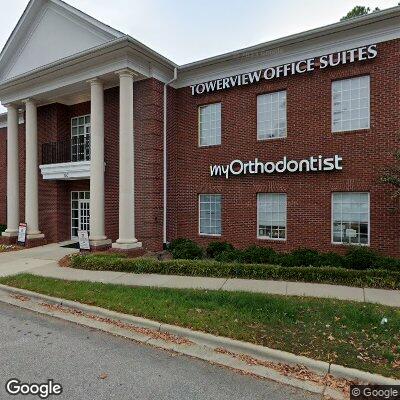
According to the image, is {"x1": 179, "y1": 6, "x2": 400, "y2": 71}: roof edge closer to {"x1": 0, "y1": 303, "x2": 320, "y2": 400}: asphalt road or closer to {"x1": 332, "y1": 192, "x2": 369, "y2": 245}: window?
{"x1": 332, "y1": 192, "x2": 369, "y2": 245}: window

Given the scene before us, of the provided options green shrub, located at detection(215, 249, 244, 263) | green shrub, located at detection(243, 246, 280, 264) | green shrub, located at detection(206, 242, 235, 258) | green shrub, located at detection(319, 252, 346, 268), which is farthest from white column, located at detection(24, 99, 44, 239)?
green shrub, located at detection(319, 252, 346, 268)

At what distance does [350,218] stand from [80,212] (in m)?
12.7

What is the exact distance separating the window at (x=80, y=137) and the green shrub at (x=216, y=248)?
25.8ft

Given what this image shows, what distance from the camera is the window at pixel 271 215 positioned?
42.0 ft

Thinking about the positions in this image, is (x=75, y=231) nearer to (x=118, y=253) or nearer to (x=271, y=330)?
(x=118, y=253)

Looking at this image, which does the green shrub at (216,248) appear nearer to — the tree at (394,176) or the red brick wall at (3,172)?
the tree at (394,176)

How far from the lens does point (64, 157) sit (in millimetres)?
17078

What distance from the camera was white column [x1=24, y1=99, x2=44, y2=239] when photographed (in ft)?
53.9

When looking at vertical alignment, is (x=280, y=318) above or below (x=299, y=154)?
below

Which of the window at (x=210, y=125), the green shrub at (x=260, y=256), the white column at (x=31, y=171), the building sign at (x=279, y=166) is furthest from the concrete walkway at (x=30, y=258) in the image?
the window at (x=210, y=125)

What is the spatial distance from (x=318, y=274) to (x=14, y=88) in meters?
16.3

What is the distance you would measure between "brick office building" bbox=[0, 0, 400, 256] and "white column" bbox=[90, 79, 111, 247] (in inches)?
1.9
